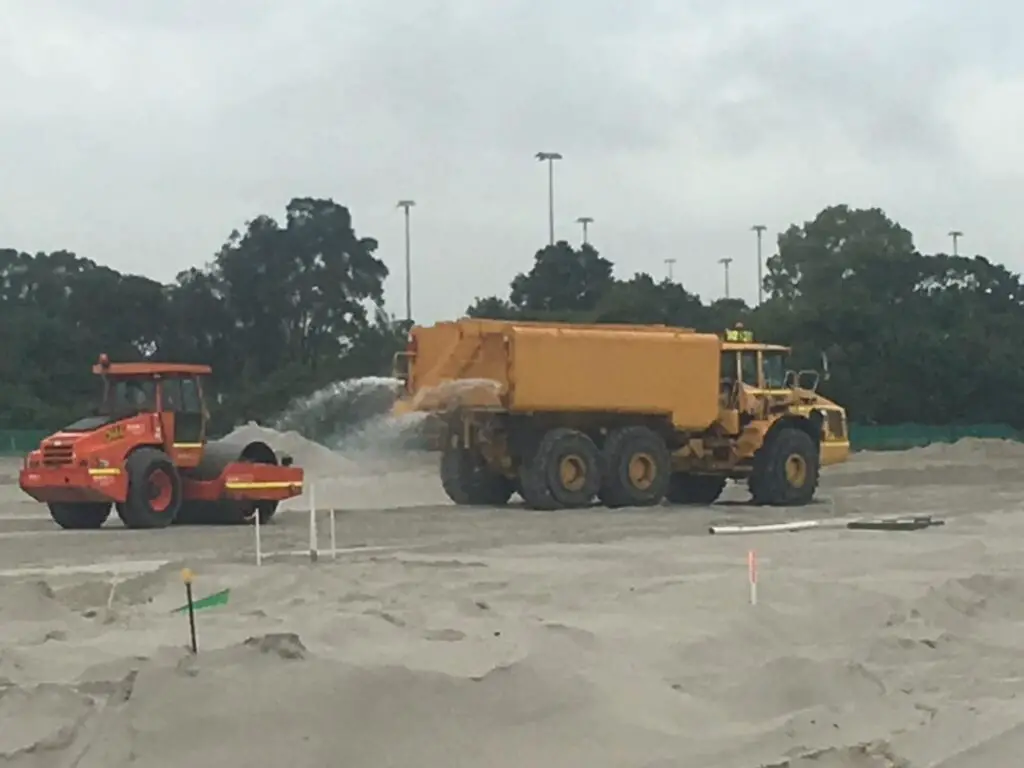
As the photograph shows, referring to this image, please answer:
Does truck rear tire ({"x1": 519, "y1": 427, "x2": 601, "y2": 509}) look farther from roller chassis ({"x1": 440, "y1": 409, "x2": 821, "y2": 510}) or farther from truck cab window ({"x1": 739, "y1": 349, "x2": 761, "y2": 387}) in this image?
truck cab window ({"x1": 739, "y1": 349, "x2": 761, "y2": 387})

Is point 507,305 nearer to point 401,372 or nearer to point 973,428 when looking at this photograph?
point 973,428

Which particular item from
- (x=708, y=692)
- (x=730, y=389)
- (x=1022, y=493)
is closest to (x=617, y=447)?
(x=730, y=389)

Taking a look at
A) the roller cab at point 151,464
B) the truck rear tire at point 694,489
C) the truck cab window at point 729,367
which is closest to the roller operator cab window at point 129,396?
the roller cab at point 151,464

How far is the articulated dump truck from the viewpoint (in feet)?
88.1

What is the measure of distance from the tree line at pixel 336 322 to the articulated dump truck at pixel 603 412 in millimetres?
32877

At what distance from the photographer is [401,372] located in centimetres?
2777

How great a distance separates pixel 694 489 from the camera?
3080 centimetres

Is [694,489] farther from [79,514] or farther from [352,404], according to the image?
[79,514]

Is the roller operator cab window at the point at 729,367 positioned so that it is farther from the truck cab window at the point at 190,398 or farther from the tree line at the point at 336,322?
the tree line at the point at 336,322

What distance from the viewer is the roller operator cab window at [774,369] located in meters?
30.1

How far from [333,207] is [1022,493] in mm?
48754

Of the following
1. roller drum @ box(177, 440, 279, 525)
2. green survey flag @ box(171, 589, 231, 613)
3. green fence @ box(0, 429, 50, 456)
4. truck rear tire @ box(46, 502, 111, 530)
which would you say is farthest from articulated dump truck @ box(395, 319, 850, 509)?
green fence @ box(0, 429, 50, 456)

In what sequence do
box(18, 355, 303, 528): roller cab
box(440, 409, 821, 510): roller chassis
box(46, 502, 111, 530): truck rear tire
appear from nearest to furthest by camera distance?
box(18, 355, 303, 528): roller cab, box(46, 502, 111, 530): truck rear tire, box(440, 409, 821, 510): roller chassis

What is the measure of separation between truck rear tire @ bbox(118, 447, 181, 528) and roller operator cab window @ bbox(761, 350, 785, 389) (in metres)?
11.1
